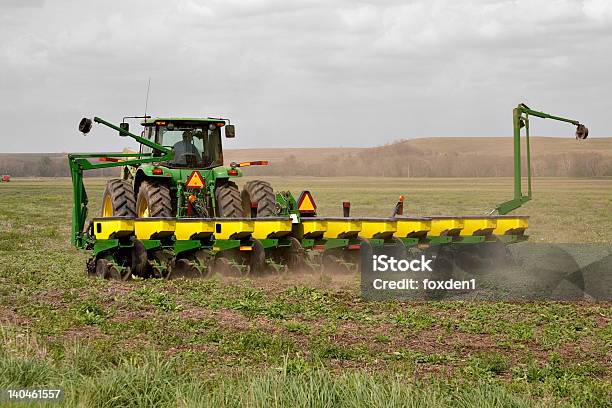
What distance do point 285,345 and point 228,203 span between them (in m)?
6.03

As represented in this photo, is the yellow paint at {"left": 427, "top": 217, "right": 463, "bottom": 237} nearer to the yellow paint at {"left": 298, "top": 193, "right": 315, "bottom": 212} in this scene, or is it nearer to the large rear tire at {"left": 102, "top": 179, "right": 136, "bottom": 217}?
the yellow paint at {"left": 298, "top": 193, "right": 315, "bottom": 212}

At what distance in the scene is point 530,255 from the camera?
15391 millimetres

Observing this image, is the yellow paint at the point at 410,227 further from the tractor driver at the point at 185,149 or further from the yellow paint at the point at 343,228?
Result: the tractor driver at the point at 185,149

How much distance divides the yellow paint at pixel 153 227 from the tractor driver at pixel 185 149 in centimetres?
221

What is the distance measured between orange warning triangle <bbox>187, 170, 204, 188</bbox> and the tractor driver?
1189 millimetres

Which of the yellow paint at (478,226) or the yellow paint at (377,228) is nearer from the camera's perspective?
the yellow paint at (377,228)

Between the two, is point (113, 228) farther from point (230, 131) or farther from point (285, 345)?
point (285, 345)

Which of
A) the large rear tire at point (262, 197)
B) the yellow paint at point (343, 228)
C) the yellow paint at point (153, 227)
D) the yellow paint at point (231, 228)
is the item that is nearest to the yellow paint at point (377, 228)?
the yellow paint at point (343, 228)

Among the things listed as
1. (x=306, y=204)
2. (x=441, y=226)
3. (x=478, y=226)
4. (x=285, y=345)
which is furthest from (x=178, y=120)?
(x=285, y=345)

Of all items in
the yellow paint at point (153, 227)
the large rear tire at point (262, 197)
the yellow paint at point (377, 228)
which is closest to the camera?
the yellow paint at point (153, 227)

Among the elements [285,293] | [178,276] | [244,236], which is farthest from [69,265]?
[285,293]

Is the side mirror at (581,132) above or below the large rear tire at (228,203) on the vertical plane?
above

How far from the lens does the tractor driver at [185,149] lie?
15336mm

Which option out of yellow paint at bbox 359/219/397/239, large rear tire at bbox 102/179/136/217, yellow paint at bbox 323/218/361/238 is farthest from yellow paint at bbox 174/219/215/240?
yellow paint at bbox 359/219/397/239
